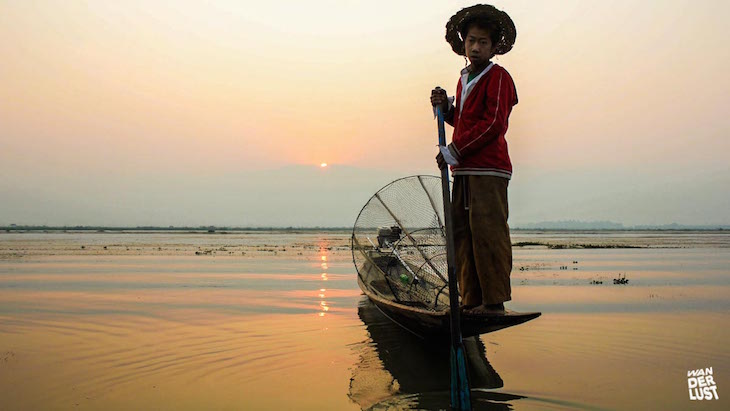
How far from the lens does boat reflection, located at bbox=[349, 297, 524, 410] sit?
180 inches

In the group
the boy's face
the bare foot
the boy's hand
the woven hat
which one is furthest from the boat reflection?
the woven hat

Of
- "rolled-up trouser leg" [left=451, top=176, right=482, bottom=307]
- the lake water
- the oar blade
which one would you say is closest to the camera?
the oar blade

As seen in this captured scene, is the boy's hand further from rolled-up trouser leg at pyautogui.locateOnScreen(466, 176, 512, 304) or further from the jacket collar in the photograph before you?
rolled-up trouser leg at pyautogui.locateOnScreen(466, 176, 512, 304)

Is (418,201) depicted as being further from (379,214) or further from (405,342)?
(405,342)

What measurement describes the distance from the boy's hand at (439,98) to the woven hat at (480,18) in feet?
1.25

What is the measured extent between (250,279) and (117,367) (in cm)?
846

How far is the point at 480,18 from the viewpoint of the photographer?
12.7ft

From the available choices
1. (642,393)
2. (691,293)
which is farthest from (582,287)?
(642,393)

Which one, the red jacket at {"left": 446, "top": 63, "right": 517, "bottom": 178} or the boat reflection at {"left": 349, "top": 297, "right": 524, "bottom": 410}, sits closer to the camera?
the red jacket at {"left": 446, "top": 63, "right": 517, "bottom": 178}

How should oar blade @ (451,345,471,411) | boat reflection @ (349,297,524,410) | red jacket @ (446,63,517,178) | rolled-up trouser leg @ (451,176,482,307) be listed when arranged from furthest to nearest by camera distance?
boat reflection @ (349,297,524,410)
rolled-up trouser leg @ (451,176,482,307)
oar blade @ (451,345,471,411)
red jacket @ (446,63,517,178)

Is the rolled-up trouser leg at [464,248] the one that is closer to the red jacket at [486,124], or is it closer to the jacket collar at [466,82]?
the red jacket at [486,124]

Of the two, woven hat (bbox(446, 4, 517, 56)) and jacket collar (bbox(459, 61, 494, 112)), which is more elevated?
woven hat (bbox(446, 4, 517, 56))

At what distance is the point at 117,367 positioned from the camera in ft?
18.1

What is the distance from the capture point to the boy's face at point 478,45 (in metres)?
3.86
